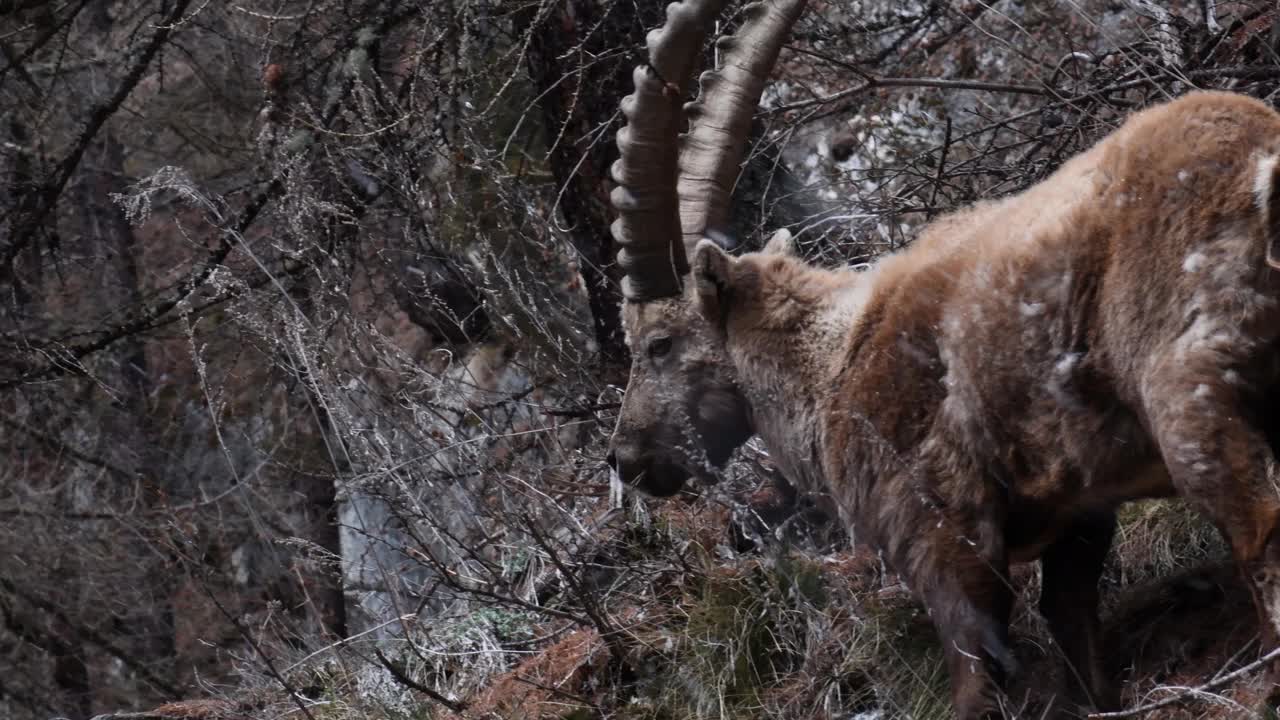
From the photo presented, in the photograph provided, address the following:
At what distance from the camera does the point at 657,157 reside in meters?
4.69

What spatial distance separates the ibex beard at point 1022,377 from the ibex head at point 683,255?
0.01 metres

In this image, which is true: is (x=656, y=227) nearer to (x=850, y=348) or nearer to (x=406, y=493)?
(x=850, y=348)

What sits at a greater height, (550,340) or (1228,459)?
(550,340)

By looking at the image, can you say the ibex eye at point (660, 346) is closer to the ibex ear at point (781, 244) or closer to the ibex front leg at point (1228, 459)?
the ibex ear at point (781, 244)

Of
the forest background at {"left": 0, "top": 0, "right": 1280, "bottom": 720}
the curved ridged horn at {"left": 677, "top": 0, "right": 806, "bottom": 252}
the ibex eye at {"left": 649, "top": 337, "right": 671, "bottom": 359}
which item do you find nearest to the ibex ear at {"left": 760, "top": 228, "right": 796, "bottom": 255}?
the curved ridged horn at {"left": 677, "top": 0, "right": 806, "bottom": 252}

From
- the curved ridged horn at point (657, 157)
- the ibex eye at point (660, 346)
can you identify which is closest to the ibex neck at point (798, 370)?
the ibex eye at point (660, 346)

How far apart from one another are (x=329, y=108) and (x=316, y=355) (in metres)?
2.73

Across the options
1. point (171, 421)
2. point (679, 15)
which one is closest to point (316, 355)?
point (679, 15)

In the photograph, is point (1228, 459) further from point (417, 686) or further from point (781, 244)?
point (417, 686)

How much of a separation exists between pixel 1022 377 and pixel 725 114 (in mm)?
1566

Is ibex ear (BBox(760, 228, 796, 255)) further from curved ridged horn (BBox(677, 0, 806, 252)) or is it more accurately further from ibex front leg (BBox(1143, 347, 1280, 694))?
ibex front leg (BBox(1143, 347, 1280, 694))

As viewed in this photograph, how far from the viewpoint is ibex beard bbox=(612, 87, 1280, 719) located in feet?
11.0

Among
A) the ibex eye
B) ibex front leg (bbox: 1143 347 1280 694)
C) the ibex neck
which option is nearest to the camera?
ibex front leg (bbox: 1143 347 1280 694)

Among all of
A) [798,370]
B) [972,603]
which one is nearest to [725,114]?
[798,370]
